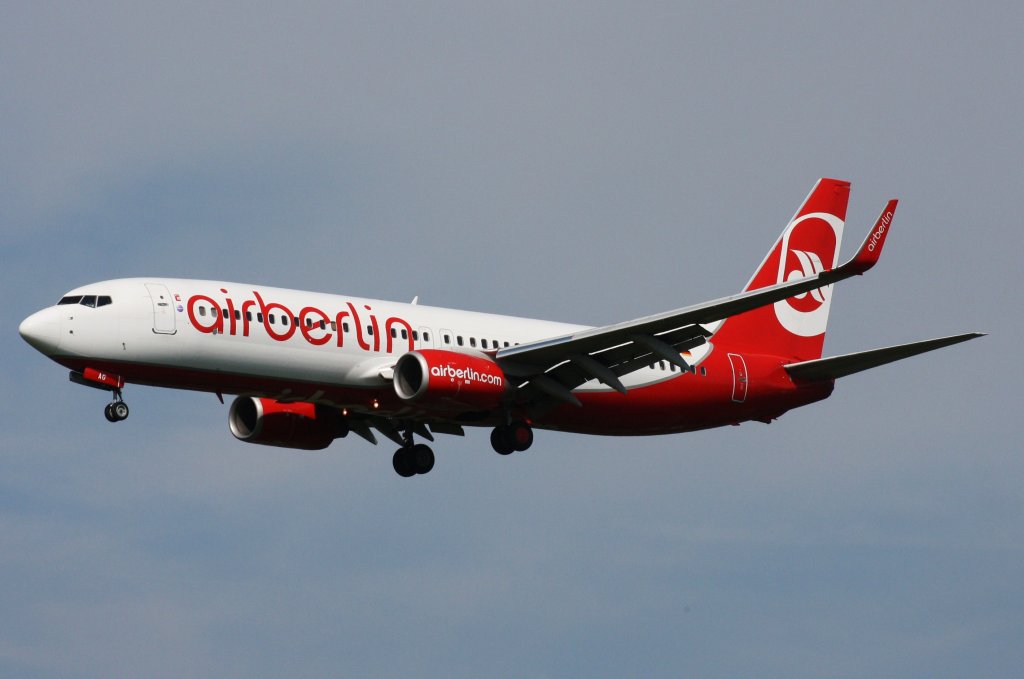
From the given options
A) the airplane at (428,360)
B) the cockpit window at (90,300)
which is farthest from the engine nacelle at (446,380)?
the cockpit window at (90,300)

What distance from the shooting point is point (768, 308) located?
5472 centimetres

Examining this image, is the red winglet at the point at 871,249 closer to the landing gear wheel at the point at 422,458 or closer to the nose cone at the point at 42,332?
the landing gear wheel at the point at 422,458

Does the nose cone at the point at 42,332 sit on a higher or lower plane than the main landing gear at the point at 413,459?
higher

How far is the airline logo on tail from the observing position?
55594 mm

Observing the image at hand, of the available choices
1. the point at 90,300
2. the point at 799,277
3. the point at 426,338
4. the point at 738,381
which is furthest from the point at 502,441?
the point at 799,277

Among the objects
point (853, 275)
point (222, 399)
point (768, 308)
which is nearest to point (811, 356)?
point (768, 308)

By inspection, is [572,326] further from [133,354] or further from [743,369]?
[133,354]

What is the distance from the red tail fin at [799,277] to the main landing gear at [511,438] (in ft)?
25.3

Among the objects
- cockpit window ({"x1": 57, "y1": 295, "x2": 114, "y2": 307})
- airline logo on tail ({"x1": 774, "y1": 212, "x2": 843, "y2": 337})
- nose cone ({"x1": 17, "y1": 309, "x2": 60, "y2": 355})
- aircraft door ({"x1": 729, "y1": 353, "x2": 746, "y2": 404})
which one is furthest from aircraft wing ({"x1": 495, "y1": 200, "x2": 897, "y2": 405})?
nose cone ({"x1": 17, "y1": 309, "x2": 60, "y2": 355})

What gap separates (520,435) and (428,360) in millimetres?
4441

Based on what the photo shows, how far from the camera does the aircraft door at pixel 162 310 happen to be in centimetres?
4384

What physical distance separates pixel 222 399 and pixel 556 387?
9033 mm

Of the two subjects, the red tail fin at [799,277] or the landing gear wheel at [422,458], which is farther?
the red tail fin at [799,277]

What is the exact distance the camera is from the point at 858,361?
5003 centimetres
